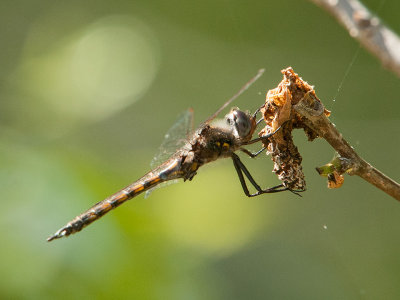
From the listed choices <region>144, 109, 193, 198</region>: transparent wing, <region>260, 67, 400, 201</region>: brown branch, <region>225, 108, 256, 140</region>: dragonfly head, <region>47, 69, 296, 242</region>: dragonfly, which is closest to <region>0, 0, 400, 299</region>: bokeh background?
<region>47, 69, 296, 242</region>: dragonfly

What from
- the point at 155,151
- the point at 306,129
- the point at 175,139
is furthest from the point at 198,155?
the point at 155,151

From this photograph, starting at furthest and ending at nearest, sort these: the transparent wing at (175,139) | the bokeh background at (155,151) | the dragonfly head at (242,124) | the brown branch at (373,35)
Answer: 1. the bokeh background at (155,151)
2. the transparent wing at (175,139)
3. the dragonfly head at (242,124)
4. the brown branch at (373,35)

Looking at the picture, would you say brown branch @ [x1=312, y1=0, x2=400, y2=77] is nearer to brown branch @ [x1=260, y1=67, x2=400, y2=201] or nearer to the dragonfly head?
brown branch @ [x1=260, y1=67, x2=400, y2=201]

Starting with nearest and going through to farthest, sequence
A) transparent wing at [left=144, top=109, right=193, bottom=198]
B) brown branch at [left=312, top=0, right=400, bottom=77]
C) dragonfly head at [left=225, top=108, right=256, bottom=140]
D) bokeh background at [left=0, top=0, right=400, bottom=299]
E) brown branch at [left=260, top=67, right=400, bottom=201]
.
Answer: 1. brown branch at [left=312, top=0, right=400, bottom=77]
2. brown branch at [left=260, top=67, right=400, bottom=201]
3. dragonfly head at [left=225, top=108, right=256, bottom=140]
4. transparent wing at [left=144, top=109, right=193, bottom=198]
5. bokeh background at [left=0, top=0, right=400, bottom=299]

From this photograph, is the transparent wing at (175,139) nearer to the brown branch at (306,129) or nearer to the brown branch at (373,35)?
the brown branch at (306,129)

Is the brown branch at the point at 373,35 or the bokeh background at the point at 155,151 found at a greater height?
the bokeh background at the point at 155,151

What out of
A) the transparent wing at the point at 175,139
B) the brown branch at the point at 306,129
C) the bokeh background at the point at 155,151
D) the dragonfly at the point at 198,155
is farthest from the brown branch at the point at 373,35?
the bokeh background at the point at 155,151

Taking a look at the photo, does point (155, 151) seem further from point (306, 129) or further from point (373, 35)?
point (373, 35)

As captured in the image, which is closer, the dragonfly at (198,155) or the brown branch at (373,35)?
the brown branch at (373,35)

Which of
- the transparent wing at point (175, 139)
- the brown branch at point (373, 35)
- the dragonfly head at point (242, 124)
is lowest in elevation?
the brown branch at point (373, 35)
